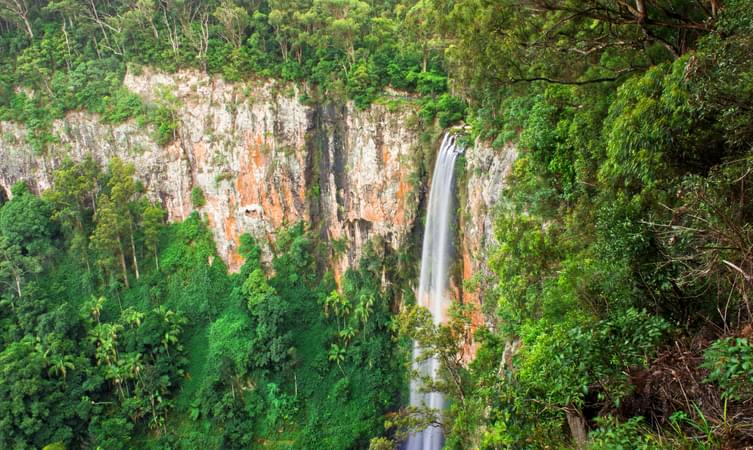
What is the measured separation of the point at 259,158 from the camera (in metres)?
20.3

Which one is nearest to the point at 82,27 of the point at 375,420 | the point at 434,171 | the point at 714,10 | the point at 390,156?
the point at 390,156

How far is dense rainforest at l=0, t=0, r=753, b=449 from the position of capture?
3824 mm

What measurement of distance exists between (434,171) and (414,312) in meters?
7.74

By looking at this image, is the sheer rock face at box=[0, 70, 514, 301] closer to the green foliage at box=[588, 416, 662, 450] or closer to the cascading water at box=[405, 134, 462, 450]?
the cascading water at box=[405, 134, 462, 450]

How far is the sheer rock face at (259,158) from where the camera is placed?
1770 centimetres

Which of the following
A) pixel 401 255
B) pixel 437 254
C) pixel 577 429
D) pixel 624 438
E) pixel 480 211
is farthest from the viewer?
pixel 401 255

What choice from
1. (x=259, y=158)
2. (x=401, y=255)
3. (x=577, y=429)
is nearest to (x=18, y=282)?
(x=259, y=158)

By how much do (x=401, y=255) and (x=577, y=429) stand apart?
45.4ft

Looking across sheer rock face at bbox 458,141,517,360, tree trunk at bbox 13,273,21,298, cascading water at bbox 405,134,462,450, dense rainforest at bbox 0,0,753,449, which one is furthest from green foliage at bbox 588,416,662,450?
tree trunk at bbox 13,273,21,298

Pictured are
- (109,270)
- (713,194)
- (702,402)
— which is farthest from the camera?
(109,270)

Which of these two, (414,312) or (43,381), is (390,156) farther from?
(43,381)

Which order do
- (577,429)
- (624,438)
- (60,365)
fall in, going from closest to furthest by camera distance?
(624,438), (577,429), (60,365)

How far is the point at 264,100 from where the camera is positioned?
64.0 ft

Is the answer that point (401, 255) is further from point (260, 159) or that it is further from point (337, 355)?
point (260, 159)
